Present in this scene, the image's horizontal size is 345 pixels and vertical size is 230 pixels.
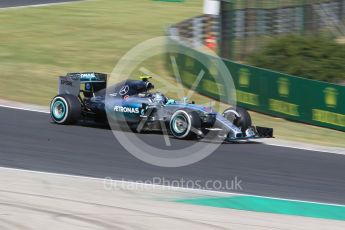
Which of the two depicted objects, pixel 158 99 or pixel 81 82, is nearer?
pixel 158 99

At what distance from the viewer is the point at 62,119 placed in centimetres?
1419

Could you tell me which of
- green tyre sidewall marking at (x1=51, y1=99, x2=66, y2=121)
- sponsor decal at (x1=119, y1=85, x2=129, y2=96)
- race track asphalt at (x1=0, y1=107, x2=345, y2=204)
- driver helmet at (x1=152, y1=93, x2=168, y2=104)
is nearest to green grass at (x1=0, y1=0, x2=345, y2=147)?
race track asphalt at (x1=0, y1=107, x2=345, y2=204)

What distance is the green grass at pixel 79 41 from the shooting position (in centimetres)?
1791

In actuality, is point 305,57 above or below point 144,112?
Answer: below

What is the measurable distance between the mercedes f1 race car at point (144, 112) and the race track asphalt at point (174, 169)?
235mm

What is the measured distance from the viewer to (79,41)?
26.0 meters

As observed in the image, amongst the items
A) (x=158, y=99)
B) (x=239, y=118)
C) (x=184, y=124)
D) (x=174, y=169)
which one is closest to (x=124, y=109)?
(x=158, y=99)

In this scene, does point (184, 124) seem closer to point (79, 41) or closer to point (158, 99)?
point (158, 99)

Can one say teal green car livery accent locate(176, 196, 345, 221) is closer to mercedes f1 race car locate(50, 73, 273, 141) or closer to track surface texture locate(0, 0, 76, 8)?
mercedes f1 race car locate(50, 73, 273, 141)

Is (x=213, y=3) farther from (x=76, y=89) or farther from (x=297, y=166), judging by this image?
(x=297, y=166)

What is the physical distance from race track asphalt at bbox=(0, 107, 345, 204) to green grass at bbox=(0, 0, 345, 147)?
268 centimetres

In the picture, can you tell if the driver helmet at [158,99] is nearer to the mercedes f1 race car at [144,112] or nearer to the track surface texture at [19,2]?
the mercedes f1 race car at [144,112]

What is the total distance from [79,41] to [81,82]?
38.5 ft

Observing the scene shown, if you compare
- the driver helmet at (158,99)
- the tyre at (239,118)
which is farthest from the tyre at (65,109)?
the tyre at (239,118)
